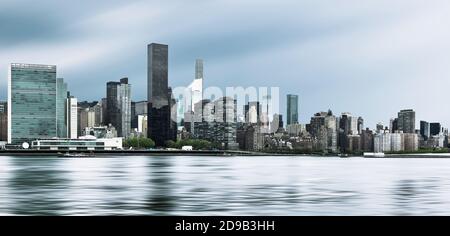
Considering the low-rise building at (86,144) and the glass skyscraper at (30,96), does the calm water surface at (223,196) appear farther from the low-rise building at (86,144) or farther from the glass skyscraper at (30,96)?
the low-rise building at (86,144)

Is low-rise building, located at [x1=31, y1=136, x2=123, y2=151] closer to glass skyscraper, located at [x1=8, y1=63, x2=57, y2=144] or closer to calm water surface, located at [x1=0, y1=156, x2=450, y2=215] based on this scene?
glass skyscraper, located at [x1=8, y1=63, x2=57, y2=144]

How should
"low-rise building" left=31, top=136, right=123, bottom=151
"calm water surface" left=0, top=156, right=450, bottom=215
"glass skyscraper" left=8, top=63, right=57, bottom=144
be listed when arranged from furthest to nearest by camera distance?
1. "low-rise building" left=31, top=136, right=123, bottom=151
2. "glass skyscraper" left=8, top=63, right=57, bottom=144
3. "calm water surface" left=0, top=156, right=450, bottom=215

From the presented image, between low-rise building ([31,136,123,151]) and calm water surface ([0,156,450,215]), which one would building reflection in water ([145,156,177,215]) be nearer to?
calm water surface ([0,156,450,215])

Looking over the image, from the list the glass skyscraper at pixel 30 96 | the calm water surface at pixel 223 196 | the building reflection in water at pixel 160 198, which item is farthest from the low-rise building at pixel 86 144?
the building reflection in water at pixel 160 198

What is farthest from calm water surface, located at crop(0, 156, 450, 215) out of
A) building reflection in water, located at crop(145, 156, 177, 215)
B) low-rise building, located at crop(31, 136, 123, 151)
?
low-rise building, located at crop(31, 136, 123, 151)

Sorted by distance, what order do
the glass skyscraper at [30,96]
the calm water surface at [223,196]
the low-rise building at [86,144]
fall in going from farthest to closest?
the low-rise building at [86,144] < the glass skyscraper at [30,96] < the calm water surface at [223,196]

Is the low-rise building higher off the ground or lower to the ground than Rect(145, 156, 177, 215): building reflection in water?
lower

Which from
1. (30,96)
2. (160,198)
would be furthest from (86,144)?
(160,198)

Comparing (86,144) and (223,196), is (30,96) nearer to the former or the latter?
(223,196)

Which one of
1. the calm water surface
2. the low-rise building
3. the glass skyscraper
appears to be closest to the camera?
the calm water surface

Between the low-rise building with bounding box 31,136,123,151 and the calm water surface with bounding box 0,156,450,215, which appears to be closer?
the calm water surface with bounding box 0,156,450,215

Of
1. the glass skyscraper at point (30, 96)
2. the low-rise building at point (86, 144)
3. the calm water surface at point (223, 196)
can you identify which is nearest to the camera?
the calm water surface at point (223, 196)

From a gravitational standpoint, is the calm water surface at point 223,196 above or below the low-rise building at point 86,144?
above
